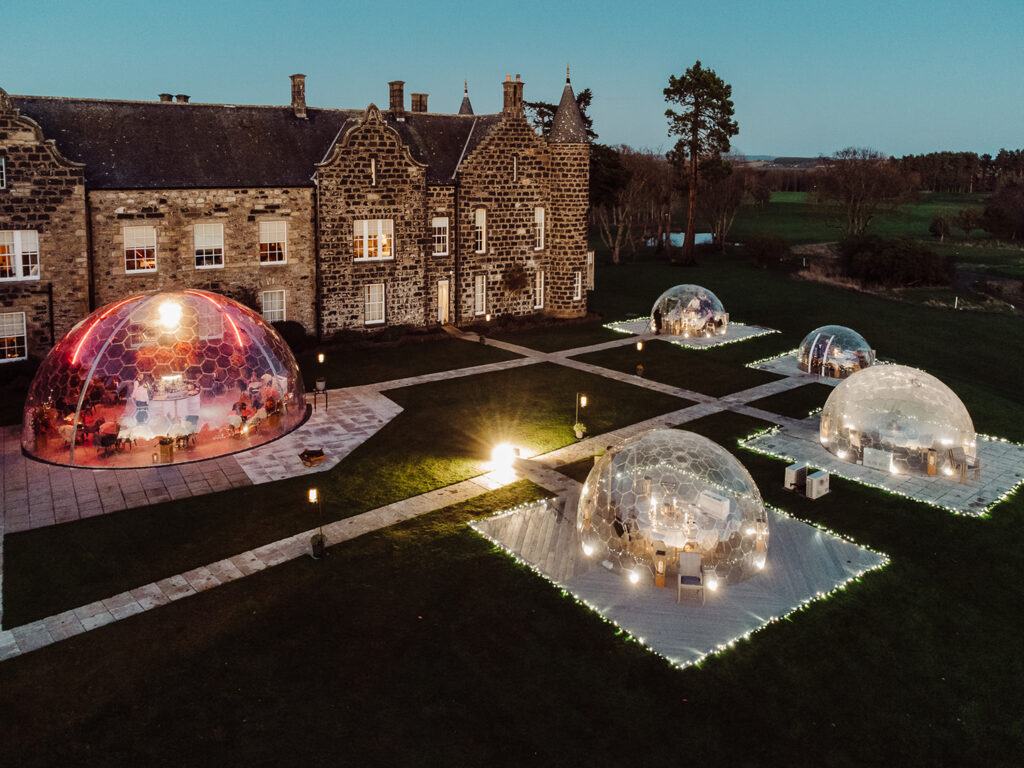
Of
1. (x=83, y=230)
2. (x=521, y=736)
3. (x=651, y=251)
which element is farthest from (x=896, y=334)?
(x=651, y=251)

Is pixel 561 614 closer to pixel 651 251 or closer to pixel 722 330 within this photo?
pixel 722 330

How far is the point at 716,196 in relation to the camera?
250 feet

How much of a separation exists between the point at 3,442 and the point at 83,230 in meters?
10.3

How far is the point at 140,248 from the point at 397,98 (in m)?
15.0

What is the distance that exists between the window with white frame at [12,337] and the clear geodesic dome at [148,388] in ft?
29.8

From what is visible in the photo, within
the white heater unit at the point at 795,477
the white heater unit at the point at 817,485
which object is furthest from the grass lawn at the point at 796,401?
the white heater unit at the point at 817,485

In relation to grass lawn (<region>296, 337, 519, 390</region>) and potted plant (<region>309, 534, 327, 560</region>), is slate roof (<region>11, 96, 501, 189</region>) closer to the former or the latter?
grass lawn (<region>296, 337, 519, 390</region>)

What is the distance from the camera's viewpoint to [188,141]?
103 feet

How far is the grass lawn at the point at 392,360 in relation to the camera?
2888cm

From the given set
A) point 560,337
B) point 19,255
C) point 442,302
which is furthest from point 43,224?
point 560,337

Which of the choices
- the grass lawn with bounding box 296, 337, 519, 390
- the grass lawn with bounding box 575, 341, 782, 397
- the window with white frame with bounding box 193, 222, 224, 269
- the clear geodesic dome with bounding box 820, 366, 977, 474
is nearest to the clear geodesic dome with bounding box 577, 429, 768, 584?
the clear geodesic dome with bounding box 820, 366, 977, 474

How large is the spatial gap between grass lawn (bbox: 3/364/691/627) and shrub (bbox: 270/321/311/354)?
24.8 feet

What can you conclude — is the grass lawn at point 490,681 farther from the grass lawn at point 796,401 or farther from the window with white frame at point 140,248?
the window with white frame at point 140,248

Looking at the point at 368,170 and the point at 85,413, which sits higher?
Result: the point at 368,170
